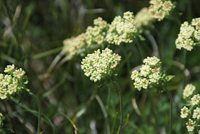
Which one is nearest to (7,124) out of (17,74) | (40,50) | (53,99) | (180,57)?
(17,74)

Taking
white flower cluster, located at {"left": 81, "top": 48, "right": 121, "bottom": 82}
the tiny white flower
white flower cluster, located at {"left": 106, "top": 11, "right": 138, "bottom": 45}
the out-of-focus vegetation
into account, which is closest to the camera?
white flower cluster, located at {"left": 81, "top": 48, "right": 121, "bottom": 82}

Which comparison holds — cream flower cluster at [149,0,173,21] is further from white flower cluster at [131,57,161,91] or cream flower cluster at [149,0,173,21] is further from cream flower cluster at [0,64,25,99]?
cream flower cluster at [0,64,25,99]

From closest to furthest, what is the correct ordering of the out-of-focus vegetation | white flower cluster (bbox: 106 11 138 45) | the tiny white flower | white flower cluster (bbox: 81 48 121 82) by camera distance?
white flower cluster (bbox: 81 48 121 82) < the tiny white flower < white flower cluster (bbox: 106 11 138 45) < the out-of-focus vegetation

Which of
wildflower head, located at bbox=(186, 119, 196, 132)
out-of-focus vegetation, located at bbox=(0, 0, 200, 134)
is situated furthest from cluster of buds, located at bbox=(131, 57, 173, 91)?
out-of-focus vegetation, located at bbox=(0, 0, 200, 134)

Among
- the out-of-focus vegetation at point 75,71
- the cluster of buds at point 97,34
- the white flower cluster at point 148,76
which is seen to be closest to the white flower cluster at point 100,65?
the white flower cluster at point 148,76

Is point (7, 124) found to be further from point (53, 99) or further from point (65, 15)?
point (65, 15)

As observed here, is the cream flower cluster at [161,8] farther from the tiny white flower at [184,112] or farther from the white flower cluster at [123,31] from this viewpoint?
the tiny white flower at [184,112]

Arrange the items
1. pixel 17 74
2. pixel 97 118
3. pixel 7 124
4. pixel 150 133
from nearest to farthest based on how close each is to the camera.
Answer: pixel 17 74, pixel 7 124, pixel 150 133, pixel 97 118
